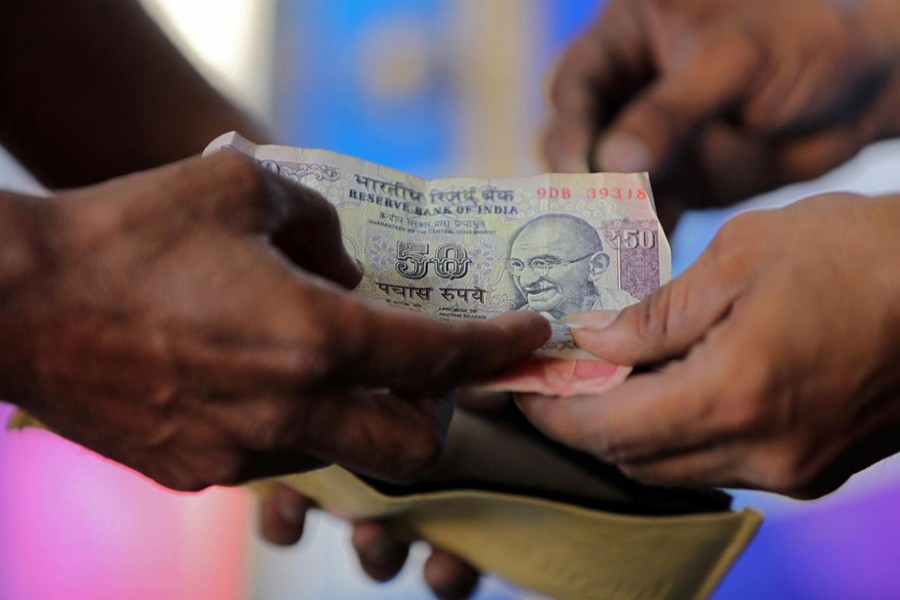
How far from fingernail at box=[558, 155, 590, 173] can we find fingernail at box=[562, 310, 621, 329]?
0.31 metres

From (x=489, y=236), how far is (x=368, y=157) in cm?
98

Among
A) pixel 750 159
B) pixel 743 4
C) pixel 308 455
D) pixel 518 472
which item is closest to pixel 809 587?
pixel 750 159

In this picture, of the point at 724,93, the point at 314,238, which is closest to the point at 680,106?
the point at 724,93

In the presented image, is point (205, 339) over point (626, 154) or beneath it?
beneath

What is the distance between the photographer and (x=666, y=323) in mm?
529

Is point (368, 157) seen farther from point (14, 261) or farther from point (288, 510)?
point (14, 261)

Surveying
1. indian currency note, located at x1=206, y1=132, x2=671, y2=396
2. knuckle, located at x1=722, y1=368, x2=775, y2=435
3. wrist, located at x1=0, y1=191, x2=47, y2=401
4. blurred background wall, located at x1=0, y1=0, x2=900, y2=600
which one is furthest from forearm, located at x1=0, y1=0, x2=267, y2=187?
knuckle, located at x1=722, y1=368, x2=775, y2=435

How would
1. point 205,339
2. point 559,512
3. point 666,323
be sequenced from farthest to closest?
point 559,512
point 666,323
point 205,339

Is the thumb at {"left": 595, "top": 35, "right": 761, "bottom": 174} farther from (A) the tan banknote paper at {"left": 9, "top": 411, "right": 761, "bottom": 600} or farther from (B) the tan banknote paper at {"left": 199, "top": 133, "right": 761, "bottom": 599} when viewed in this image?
(A) the tan banknote paper at {"left": 9, "top": 411, "right": 761, "bottom": 600}

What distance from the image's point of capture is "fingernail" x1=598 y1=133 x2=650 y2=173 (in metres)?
0.81

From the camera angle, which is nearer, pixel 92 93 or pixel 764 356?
pixel 764 356

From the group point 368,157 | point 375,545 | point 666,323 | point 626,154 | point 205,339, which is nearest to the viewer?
point 205,339

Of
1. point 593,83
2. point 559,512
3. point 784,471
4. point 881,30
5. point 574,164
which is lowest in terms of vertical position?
point 559,512

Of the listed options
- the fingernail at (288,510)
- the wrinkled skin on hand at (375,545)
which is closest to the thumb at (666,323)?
the wrinkled skin on hand at (375,545)
